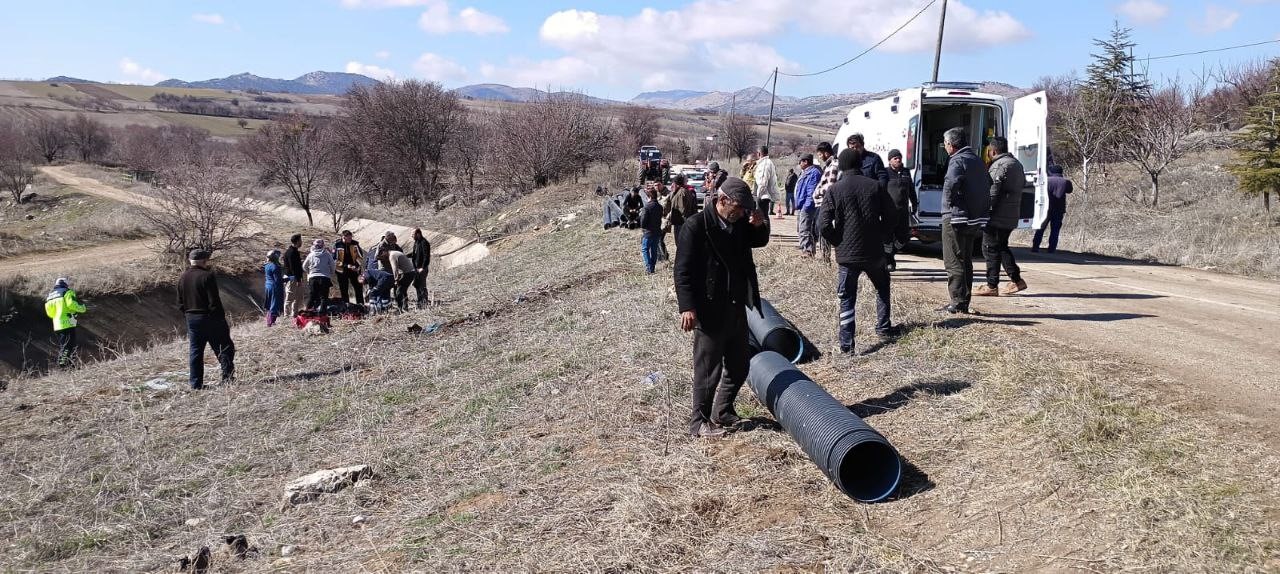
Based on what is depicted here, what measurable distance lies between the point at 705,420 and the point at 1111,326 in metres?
3.90

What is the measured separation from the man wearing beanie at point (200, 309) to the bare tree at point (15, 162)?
44.3 meters

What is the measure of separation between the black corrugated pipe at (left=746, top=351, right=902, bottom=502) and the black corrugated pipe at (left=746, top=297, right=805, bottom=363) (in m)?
1.48

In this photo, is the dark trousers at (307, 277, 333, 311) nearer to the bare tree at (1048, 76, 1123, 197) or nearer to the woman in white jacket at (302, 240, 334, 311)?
the woman in white jacket at (302, 240, 334, 311)

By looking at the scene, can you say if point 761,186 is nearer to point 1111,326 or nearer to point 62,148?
point 1111,326

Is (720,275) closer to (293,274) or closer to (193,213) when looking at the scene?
(293,274)

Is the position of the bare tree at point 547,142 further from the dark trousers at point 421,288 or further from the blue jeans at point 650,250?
the blue jeans at point 650,250

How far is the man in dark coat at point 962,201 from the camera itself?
705cm

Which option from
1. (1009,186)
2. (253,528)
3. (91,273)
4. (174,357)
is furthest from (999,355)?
(91,273)

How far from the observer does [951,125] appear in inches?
520

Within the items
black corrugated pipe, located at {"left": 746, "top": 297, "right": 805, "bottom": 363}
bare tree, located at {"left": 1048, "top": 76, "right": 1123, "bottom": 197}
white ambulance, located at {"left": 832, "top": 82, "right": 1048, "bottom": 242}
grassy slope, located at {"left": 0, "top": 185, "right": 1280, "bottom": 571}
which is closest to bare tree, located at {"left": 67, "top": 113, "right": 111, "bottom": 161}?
grassy slope, located at {"left": 0, "top": 185, "right": 1280, "bottom": 571}

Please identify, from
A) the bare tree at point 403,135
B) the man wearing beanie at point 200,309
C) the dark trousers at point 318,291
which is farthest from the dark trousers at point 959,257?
the bare tree at point 403,135

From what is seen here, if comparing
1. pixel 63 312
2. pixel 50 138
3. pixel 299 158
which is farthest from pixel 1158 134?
pixel 50 138

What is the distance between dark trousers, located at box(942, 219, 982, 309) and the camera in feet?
23.4

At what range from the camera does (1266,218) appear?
17.3 meters
